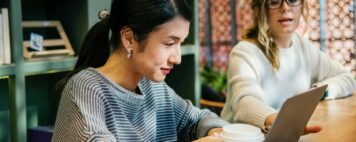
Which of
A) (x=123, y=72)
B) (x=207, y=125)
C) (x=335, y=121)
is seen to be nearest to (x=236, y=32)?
(x=335, y=121)

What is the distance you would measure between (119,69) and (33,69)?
0.73 m

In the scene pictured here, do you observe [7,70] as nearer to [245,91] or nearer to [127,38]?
[127,38]

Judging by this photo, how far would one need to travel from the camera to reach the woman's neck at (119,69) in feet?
4.45

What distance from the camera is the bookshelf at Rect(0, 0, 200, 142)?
1884mm

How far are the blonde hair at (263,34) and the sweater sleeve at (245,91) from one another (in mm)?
68

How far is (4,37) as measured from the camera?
73.4 inches

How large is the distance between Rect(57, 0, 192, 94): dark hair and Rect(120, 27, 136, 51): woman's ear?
1cm

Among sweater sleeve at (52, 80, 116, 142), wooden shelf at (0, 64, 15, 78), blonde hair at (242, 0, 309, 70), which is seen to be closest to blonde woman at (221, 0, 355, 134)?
blonde hair at (242, 0, 309, 70)

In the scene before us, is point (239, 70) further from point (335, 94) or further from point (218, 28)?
point (218, 28)

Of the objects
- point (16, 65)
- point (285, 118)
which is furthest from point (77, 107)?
point (16, 65)

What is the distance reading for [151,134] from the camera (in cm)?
148

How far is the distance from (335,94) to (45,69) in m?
1.30

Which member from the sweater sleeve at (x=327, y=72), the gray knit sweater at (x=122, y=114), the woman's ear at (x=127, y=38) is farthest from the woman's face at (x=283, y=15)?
the woman's ear at (x=127, y=38)

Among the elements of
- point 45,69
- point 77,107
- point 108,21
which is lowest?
point 45,69
